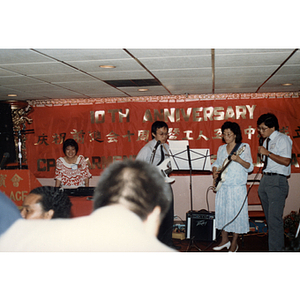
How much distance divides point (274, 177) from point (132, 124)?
2635 millimetres

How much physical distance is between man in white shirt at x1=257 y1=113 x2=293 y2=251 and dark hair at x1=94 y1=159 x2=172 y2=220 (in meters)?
2.21

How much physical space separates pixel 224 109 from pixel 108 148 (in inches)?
82.3

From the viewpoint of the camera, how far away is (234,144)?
3.64 metres

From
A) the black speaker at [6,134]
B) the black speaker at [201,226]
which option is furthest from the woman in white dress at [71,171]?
the black speaker at [201,226]

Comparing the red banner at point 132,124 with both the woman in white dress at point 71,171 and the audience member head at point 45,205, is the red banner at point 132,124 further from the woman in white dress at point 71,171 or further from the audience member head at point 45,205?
the audience member head at point 45,205

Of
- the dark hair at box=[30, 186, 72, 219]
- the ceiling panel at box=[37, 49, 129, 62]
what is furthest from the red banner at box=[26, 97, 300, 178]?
the dark hair at box=[30, 186, 72, 219]

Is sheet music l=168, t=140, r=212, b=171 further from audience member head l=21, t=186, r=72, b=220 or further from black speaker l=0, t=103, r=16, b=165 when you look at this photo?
black speaker l=0, t=103, r=16, b=165

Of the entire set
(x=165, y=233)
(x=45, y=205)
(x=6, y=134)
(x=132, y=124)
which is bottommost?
(x=165, y=233)

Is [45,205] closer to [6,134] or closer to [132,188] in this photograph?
[132,188]

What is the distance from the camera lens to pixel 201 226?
4.11 metres

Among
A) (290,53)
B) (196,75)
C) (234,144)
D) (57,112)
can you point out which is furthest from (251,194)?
(57,112)

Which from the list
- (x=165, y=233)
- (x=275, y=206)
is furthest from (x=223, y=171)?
(x=165, y=233)

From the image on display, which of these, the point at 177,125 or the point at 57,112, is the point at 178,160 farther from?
the point at 57,112

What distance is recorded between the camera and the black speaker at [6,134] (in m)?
5.00
